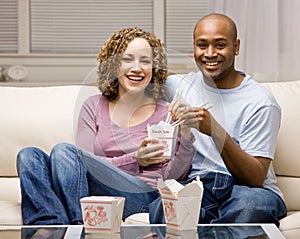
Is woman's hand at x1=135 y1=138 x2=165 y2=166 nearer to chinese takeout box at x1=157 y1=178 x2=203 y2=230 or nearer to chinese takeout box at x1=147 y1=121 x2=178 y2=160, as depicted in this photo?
chinese takeout box at x1=147 y1=121 x2=178 y2=160

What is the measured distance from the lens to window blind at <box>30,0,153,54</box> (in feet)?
12.7

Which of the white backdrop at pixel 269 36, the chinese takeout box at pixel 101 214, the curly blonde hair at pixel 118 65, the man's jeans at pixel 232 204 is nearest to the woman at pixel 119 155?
the curly blonde hair at pixel 118 65

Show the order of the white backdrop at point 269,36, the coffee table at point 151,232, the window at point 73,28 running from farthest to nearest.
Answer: the window at point 73,28
the white backdrop at point 269,36
the coffee table at point 151,232

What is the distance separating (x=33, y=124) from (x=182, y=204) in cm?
106

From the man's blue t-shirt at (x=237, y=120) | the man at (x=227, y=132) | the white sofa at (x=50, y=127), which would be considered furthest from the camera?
the white sofa at (x=50, y=127)

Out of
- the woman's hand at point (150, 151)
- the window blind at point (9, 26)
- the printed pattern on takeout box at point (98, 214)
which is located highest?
the window blind at point (9, 26)

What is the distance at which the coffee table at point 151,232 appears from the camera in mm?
1750

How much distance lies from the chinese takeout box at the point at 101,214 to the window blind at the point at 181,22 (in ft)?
7.31

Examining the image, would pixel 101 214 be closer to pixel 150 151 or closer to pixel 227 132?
pixel 150 151

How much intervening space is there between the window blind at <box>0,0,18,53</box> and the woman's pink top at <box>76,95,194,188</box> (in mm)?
1653

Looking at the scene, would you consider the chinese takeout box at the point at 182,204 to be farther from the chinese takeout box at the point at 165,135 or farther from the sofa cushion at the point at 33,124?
the sofa cushion at the point at 33,124

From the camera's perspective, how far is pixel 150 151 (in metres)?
2.15

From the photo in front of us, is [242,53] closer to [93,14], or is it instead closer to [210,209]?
[93,14]

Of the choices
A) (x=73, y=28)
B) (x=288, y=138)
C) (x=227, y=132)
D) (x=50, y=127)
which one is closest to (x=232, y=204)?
(x=227, y=132)
